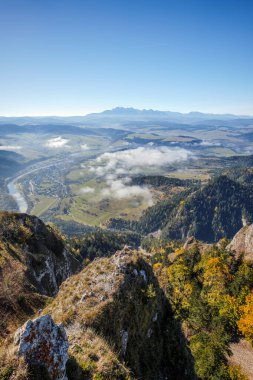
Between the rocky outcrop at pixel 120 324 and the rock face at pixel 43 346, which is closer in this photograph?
the rock face at pixel 43 346

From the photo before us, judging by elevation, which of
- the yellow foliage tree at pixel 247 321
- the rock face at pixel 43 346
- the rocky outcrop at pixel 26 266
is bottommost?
the yellow foliage tree at pixel 247 321

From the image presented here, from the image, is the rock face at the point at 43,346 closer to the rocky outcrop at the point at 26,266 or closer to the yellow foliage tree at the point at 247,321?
the rocky outcrop at the point at 26,266

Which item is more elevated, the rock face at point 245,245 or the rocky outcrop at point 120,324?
the rocky outcrop at point 120,324

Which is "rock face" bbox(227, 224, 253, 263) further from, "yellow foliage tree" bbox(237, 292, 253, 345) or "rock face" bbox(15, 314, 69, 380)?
"rock face" bbox(15, 314, 69, 380)

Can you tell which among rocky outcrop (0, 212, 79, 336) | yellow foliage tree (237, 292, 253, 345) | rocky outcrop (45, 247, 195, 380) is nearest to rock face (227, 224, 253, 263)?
yellow foliage tree (237, 292, 253, 345)

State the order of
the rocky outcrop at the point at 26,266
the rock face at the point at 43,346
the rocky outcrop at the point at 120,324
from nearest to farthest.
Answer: the rock face at the point at 43,346, the rocky outcrop at the point at 120,324, the rocky outcrop at the point at 26,266

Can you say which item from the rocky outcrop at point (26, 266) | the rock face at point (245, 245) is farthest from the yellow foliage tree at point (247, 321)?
the rocky outcrop at point (26, 266)

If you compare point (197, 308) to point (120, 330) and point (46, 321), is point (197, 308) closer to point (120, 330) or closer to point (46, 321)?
point (120, 330)

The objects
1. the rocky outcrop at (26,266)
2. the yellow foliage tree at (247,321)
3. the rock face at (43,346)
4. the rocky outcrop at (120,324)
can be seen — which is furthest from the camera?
the yellow foliage tree at (247,321)

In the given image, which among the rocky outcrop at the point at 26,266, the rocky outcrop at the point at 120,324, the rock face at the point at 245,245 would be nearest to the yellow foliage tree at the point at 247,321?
the rock face at the point at 245,245
